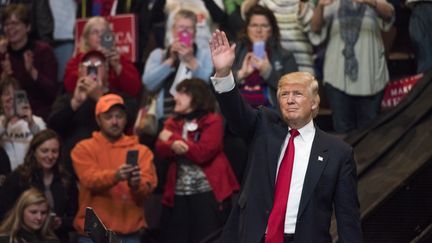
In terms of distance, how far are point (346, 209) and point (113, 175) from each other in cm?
249

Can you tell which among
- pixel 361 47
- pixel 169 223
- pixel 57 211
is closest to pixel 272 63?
pixel 361 47

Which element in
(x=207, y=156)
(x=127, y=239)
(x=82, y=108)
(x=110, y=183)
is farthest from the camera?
(x=82, y=108)

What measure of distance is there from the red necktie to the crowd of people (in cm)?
213

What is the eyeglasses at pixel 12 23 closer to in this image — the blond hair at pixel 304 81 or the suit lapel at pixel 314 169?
the blond hair at pixel 304 81

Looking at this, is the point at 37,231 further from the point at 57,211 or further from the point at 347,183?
the point at 347,183

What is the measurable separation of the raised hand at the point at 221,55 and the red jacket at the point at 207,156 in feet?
7.81

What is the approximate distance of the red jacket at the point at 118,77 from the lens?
369 inches

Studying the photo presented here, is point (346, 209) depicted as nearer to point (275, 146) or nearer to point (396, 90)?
point (275, 146)

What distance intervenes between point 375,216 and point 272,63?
6.26ft

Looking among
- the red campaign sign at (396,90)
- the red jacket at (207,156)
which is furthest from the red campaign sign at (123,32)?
the red campaign sign at (396,90)

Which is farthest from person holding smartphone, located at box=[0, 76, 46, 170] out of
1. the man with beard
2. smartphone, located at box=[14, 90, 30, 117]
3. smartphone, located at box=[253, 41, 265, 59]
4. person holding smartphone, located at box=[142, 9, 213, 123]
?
smartphone, located at box=[253, 41, 265, 59]

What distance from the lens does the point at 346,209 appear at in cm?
617

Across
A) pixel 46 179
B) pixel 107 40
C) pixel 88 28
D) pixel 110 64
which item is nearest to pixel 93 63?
pixel 110 64

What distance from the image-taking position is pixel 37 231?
8.13 m
